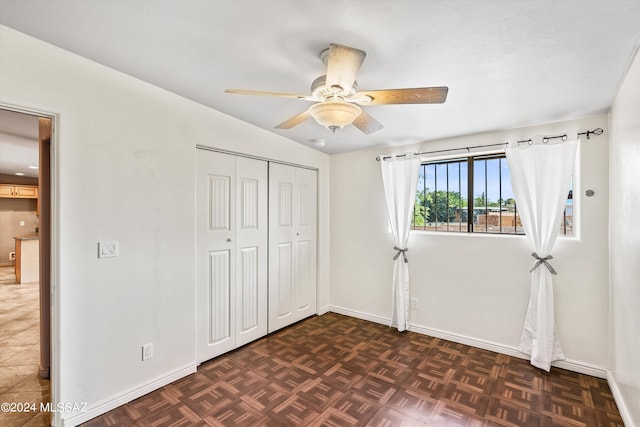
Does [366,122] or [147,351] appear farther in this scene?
[147,351]

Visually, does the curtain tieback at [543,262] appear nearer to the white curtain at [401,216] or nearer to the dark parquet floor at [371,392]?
the dark parquet floor at [371,392]

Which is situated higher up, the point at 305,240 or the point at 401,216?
→ the point at 401,216

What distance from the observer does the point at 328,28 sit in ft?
4.63

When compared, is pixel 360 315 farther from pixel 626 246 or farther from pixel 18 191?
pixel 18 191

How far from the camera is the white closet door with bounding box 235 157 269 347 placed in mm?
2971

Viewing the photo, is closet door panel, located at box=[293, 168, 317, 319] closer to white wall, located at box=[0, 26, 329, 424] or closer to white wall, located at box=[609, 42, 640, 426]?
white wall, located at box=[0, 26, 329, 424]

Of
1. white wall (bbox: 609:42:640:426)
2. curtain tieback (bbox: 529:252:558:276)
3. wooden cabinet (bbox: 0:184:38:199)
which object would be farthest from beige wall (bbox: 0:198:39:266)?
white wall (bbox: 609:42:640:426)

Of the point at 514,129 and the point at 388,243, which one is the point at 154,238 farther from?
the point at 514,129

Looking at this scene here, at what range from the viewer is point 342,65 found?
4.36 ft

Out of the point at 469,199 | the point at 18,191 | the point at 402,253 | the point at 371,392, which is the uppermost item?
the point at 18,191

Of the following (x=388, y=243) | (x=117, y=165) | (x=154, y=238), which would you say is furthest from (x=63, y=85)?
(x=388, y=243)

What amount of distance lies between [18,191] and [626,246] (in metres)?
10.6

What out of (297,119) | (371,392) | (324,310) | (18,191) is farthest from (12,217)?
(371,392)

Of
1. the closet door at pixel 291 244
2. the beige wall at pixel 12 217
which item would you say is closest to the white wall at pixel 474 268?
the closet door at pixel 291 244
